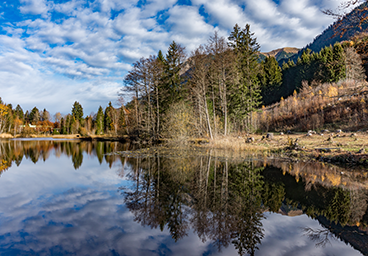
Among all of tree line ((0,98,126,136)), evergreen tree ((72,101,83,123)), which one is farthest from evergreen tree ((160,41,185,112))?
evergreen tree ((72,101,83,123))

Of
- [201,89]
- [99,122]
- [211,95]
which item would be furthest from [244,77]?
[99,122]

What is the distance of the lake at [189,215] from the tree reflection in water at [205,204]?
22mm

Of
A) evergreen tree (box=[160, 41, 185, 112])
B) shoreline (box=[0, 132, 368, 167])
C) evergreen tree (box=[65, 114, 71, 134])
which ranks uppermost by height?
evergreen tree (box=[160, 41, 185, 112])

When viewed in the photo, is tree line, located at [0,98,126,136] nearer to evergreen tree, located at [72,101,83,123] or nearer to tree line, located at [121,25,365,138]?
evergreen tree, located at [72,101,83,123]

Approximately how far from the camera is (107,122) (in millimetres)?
63750

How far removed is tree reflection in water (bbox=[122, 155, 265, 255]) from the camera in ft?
12.0

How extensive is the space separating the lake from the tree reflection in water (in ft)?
0.07

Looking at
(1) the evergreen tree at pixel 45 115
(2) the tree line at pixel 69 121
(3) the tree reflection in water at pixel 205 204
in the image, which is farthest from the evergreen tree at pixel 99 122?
(3) the tree reflection in water at pixel 205 204

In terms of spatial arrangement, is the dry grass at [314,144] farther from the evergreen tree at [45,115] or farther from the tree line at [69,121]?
the evergreen tree at [45,115]

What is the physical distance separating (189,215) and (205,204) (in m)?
0.69

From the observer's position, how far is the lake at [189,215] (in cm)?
332

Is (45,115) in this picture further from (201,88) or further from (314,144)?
(314,144)

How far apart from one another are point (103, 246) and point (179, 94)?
24248 millimetres

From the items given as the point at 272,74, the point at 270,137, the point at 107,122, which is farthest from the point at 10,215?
the point at 107,122
